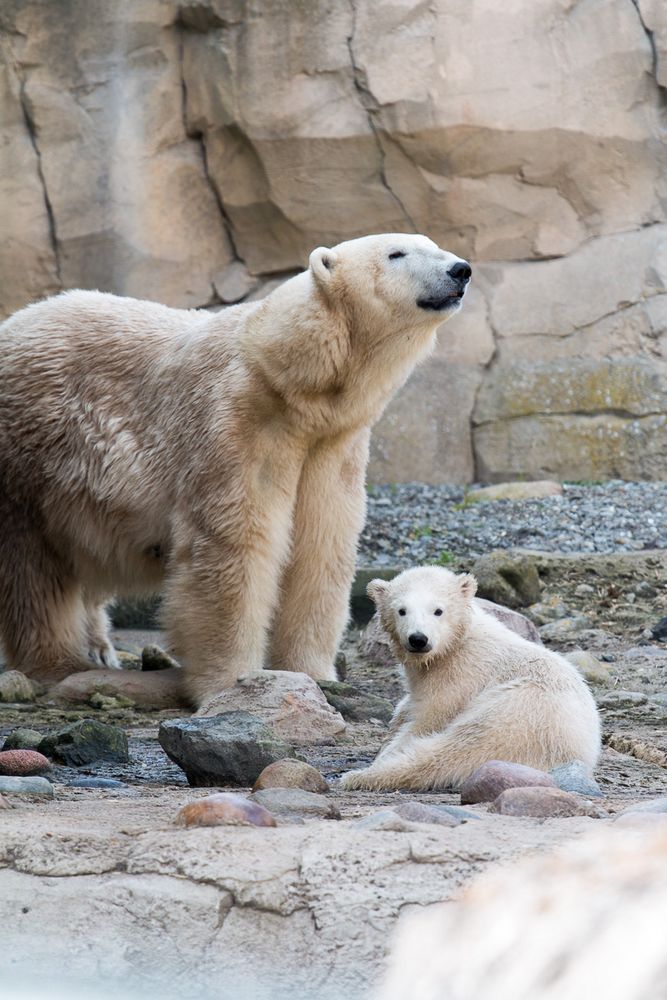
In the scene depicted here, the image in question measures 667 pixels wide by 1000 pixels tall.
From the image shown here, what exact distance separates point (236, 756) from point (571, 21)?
26.2 ft

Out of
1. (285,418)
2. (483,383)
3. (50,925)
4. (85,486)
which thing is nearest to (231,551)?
(285,418)

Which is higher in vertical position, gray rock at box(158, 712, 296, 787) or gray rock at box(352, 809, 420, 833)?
gray rock at box(352, 809, 420, 833)

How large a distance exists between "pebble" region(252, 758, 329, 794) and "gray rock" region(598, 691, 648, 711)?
169 centimetres

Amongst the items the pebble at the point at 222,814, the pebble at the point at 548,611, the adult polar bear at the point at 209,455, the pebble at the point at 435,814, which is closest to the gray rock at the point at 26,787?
the pebble at the point at 222,814

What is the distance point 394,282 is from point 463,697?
1.57 meters

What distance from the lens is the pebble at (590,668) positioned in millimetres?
4961

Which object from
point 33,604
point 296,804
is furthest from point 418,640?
point 33,604

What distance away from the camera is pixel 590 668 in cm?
502

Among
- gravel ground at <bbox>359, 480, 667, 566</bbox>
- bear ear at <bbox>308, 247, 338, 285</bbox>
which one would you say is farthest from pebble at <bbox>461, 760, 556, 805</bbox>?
gravel ground at <bbox>359, 480, 667, 566</bbox>

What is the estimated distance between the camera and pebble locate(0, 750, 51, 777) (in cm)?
333

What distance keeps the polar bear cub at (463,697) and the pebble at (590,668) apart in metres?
1.23

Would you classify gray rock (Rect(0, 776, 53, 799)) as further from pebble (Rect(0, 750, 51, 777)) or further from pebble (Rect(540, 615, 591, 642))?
pebble (Rect(540, 615, 591, 642))

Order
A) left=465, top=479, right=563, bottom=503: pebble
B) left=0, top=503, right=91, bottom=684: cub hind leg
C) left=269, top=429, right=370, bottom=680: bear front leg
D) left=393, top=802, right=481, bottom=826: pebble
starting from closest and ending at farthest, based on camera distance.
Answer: left=393, top=802, right=481, bottom=826: pebble, left=269, top=429, right=370, bottom=680: bear front leg, left=0, top=503, right=91, bottom=684: cub hind leg, left=465, top=479, right=563, bottom=503: pebble

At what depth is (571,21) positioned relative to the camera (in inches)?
392
